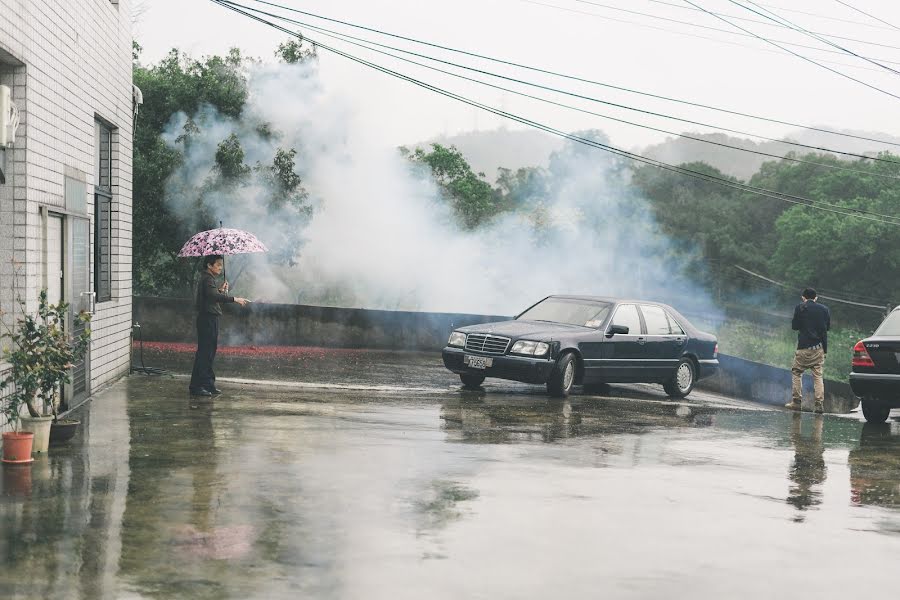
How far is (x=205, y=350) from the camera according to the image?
1345 centimetres

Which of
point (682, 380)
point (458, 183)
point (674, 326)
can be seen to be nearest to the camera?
point (674, 326)

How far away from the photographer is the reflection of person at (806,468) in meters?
8.67

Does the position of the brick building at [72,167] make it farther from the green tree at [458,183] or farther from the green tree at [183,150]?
the green tree at [458,183]

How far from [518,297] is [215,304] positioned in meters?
25.6

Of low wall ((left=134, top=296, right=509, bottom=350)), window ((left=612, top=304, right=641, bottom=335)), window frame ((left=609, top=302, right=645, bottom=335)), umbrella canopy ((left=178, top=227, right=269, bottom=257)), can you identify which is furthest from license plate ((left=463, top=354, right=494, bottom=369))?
low wall ((left=134, top=296, right=509, bottom=350))

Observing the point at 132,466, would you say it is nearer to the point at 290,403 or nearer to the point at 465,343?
the point at 290,403

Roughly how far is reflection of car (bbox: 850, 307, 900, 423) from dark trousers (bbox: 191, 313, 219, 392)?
26.1 ft

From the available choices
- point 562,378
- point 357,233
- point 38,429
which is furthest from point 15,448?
point 357,233

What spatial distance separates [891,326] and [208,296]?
8.78m

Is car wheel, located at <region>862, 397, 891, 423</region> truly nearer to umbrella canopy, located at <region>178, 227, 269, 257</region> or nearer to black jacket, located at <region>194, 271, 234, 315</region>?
umbrella canopy, located at <region>178, 227, 269, 257</region>

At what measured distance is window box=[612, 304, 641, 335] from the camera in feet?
54.5

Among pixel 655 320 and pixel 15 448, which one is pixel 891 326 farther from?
pixel 15 448

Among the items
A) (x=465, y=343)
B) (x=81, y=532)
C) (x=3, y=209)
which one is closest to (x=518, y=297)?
(x=465, y=343)

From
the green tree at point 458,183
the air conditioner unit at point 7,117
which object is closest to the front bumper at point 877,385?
the air conditioner unit at point 7,117
